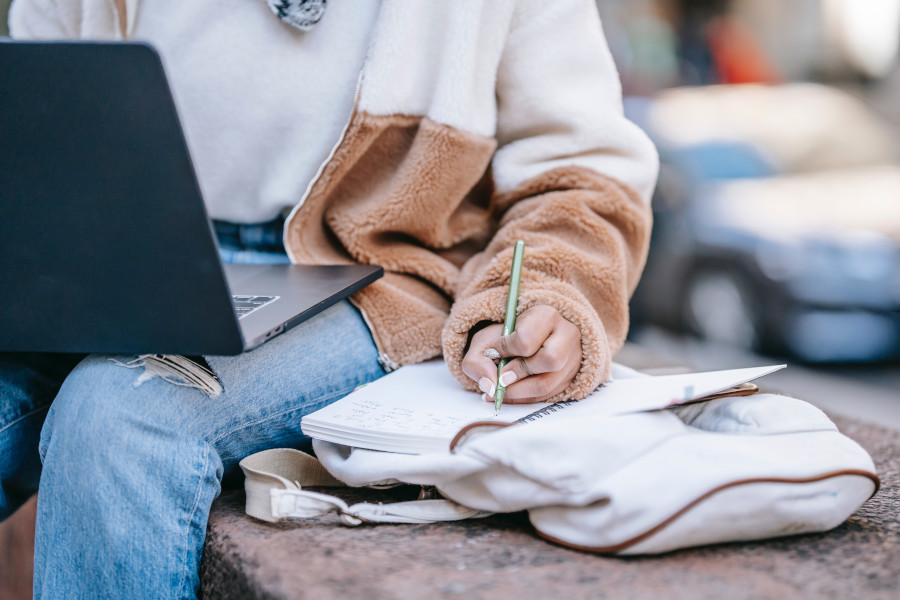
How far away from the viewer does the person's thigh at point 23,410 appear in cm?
114

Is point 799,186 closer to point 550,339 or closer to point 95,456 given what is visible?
point 550,339

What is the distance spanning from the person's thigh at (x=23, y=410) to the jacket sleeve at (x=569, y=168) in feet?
2.13

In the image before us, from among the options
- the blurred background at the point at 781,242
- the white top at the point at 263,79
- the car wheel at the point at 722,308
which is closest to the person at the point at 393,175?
the white top at the point at 263,79

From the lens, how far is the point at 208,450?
96 cm

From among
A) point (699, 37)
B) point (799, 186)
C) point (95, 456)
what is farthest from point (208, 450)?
point (699, 37)

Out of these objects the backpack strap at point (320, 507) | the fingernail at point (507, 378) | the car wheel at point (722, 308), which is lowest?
the car wheel at point (722, 308)

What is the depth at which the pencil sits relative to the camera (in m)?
0.97

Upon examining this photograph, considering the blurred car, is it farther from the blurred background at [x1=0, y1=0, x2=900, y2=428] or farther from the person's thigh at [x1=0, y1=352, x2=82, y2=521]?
the person's thigh at [x1=0, y1=352, x2=82, y2=521]

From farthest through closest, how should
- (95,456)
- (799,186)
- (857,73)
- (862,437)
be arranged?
(857,73), (799,186), (862,437), (95,456)

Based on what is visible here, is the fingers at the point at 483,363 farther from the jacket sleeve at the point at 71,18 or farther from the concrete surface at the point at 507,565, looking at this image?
the jacket sleeve at the point at 71,18

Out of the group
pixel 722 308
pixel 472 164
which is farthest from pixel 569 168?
pixel 722 308

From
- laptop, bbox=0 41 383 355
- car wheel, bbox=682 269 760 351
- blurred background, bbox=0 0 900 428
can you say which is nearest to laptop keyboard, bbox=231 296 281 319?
laptop, bbox=0 41 383 355

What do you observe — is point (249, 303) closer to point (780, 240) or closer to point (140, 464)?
point (140, 464)

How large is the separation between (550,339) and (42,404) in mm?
795
